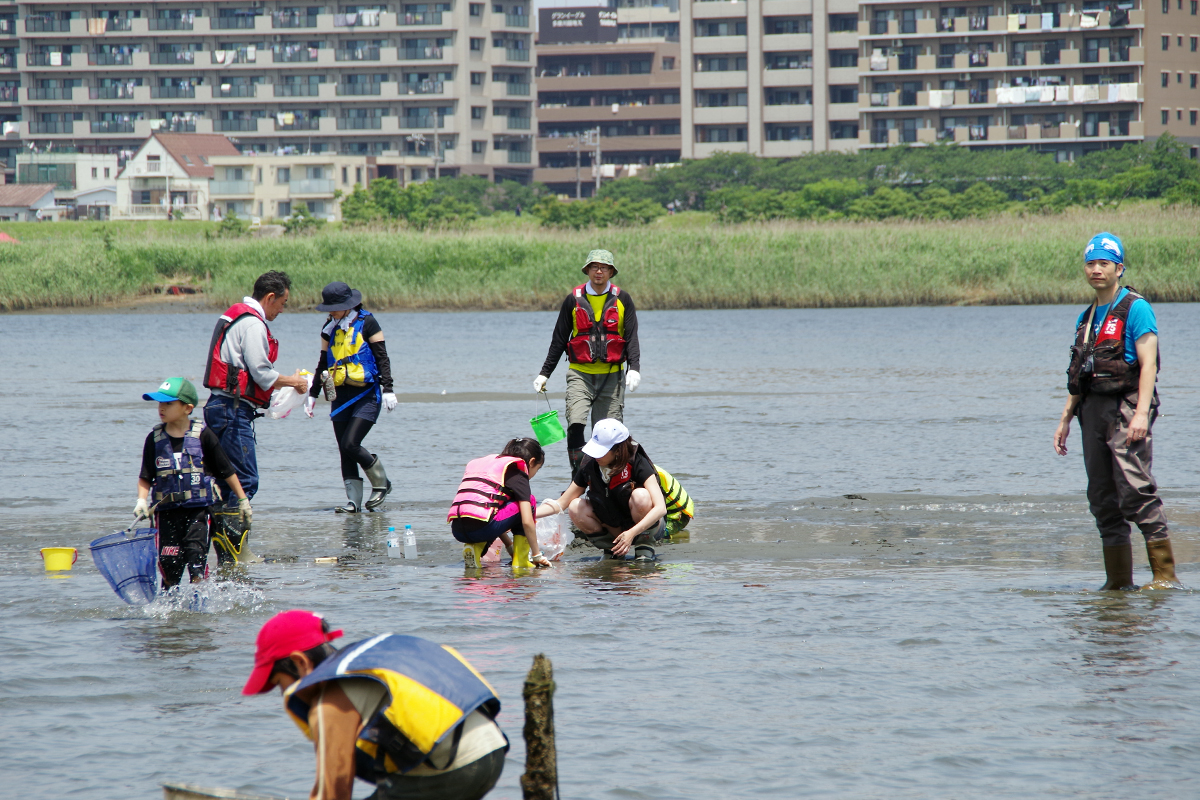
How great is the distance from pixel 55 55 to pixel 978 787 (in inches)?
4722

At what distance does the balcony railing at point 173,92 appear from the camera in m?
114

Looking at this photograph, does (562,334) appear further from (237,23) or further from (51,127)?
(51,127)

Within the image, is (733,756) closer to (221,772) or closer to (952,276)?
(221,772)

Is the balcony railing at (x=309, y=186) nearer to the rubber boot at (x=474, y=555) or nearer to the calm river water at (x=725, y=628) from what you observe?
the calm river water at (x=725, y=628)

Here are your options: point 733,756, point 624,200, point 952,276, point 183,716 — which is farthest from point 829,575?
point 624,200

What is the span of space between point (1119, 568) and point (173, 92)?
115169mm

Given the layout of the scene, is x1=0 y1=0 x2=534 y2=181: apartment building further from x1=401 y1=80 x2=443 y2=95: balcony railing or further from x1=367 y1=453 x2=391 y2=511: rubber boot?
x1=367 y1=453 x2=391 y2=511: rubber boot

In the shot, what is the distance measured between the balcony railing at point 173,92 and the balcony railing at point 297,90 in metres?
7.38

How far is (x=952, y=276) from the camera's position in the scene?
1750 inches

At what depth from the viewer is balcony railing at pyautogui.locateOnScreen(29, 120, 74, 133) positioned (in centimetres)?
11569

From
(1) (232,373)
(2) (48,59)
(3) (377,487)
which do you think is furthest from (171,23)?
(1) (232,373)

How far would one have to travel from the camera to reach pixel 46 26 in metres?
113

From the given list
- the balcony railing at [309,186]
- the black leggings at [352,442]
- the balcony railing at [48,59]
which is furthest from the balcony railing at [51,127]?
the black leggings at [352,442]

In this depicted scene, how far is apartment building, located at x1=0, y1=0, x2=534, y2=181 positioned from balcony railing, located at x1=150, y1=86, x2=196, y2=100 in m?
0.08
